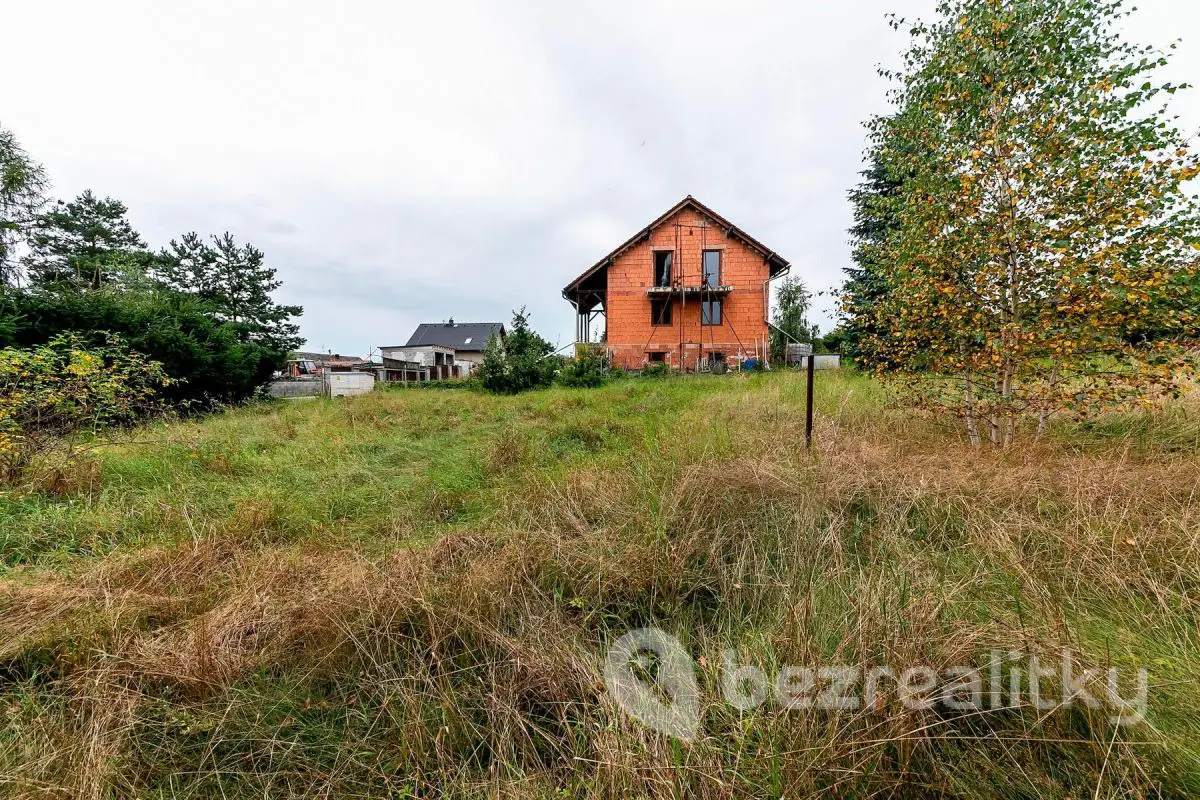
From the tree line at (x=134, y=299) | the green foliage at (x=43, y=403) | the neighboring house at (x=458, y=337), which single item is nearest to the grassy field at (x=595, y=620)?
the green foliage at (x=43, y=403)

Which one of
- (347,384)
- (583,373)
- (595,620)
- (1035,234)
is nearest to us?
(595,620)

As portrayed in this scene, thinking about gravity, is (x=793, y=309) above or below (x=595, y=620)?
above

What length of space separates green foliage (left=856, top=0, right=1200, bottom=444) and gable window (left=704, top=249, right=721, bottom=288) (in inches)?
538

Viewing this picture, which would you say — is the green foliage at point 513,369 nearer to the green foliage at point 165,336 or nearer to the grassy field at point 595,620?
the green foliage at point 165,336

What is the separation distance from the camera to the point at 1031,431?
401cm

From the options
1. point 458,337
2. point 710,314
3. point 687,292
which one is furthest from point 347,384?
point 458,337

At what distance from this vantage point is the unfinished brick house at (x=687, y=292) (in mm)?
17516

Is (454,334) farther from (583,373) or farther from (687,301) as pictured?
(583,373)

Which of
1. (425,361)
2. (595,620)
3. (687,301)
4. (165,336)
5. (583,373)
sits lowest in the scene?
(595,620)

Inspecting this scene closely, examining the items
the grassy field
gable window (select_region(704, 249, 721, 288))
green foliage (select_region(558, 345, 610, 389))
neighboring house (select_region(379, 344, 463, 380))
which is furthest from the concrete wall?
gable window (select_region(704, 249, 721, 288))

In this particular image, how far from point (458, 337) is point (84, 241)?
25.4 meters

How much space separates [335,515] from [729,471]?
3473 mm

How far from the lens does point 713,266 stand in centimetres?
1802

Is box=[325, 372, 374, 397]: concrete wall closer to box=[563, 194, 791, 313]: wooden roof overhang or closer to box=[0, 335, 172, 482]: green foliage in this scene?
box=[563, 194, 791, 313]: wooden roof overhang
